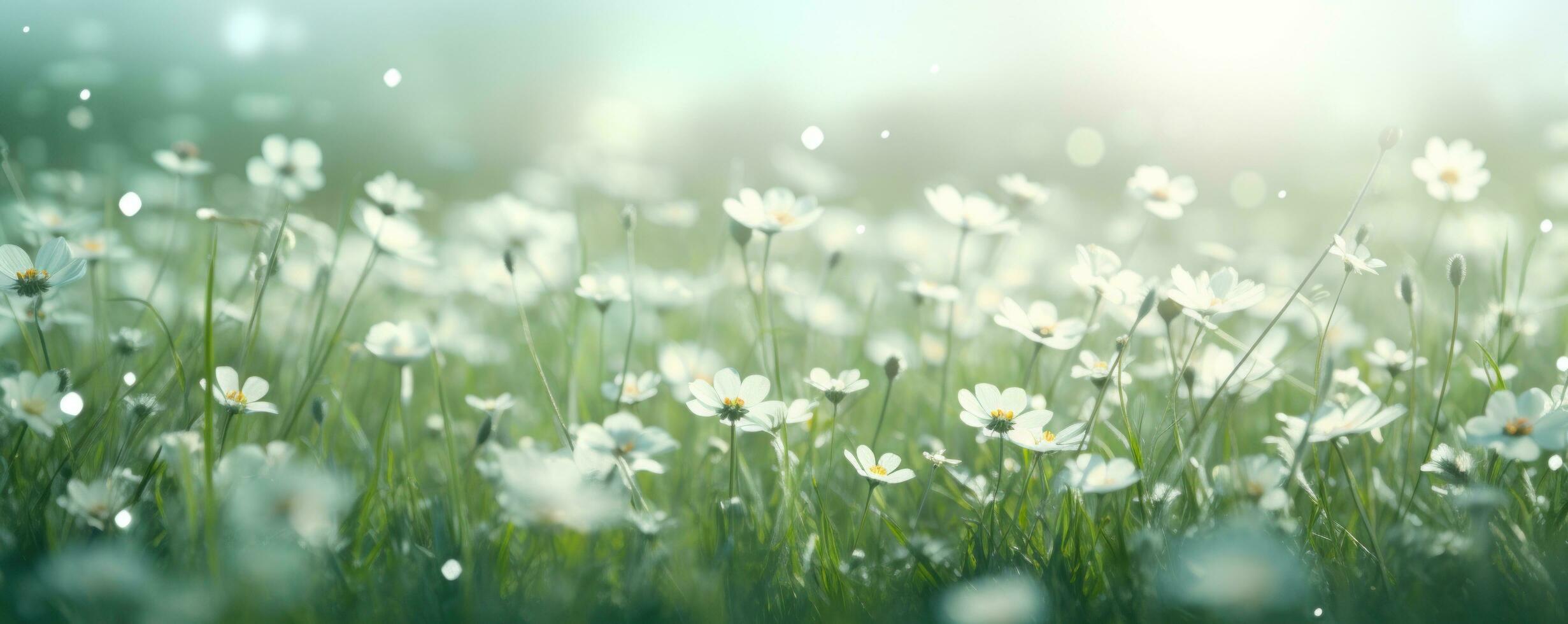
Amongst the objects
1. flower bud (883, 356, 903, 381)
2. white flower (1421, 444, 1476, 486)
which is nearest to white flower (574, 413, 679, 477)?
flower bud (883, 356, 903, 381)

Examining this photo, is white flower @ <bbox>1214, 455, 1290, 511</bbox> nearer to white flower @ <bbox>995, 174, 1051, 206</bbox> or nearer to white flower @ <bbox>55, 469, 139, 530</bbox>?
white flower @ <bbox>995, 174, 1051, 206</bbox>

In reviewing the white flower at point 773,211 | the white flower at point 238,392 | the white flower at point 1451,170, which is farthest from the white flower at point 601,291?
the white flower at point 1451,170

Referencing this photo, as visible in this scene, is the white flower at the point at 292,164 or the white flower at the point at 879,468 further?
the white flower at the point at 292,164

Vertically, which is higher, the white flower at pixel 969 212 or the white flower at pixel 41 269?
the white flower at pixel 969 212

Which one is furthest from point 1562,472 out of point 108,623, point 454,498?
point 108,623

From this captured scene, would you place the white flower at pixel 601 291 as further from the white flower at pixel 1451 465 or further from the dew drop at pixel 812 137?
the white flower at pixel 1451 465

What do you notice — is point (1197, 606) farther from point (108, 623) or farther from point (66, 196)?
point (66, 196)

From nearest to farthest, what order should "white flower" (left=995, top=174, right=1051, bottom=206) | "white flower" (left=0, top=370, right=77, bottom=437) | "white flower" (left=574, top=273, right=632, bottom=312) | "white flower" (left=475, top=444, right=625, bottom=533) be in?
"white flower" (left=475, top=444, right=625, bottom=533), "white flower" (left=0, top=370, right=77, bottom=437), "white flower" (left=574, top=273, right=632, bottom=312), "white flower" (left=995, top=174, right=1051, bottom=206)

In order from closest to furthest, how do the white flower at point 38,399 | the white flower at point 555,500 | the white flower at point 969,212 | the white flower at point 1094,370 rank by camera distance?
the white flower at point 555,500 < the white flower at point 38,399 < the white flower at point 1094,370 < the white flower at point 969,212

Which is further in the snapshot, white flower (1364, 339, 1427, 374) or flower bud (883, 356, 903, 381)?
white flower (1364, 339, 1427, 374)
